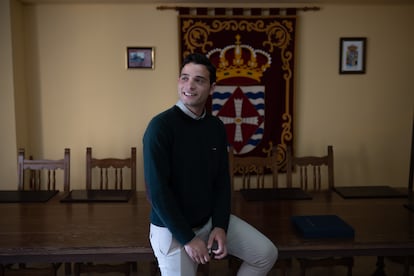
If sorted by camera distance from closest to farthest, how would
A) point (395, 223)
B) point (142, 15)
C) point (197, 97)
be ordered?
point (197, 97) < point (395, 223) < point (142, 15)

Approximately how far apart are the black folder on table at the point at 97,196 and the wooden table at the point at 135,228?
0.05 metres

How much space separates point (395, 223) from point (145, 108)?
2.04 metres

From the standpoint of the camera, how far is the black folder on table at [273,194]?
248 centimetres

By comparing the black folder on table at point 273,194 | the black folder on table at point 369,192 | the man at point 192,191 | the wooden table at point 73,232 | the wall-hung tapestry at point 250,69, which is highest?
the wall-hung tapestry at point 250,69

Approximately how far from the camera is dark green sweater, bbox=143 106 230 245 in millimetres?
1544

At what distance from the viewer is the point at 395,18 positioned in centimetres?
331

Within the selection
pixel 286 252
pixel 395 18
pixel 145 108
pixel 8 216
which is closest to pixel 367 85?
pixel 395 18

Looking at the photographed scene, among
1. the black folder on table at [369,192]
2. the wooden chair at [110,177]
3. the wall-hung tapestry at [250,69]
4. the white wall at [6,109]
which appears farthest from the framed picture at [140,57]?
the black folder on table at [369,192]

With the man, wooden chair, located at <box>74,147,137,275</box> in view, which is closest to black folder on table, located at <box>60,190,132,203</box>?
wooden chair, located at <box>74,147,137,275</box>

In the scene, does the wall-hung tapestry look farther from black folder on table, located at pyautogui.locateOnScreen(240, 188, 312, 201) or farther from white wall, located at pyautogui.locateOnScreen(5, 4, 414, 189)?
black folder on table, located at pyautogui.locateOnScreen(240, 188, 312, 201)

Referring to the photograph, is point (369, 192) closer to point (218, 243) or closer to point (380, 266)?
point (380, 266)

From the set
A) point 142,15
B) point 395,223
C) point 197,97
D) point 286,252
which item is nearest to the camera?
point 197,97

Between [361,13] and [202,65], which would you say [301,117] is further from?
[202,65]

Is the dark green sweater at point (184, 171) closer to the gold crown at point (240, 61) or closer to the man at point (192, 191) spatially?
the man at point (192, 191)
